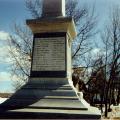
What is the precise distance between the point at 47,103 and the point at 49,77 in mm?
1159

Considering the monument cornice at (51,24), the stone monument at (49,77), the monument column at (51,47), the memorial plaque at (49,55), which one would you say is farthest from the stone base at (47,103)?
the monument cornice at (51,24)

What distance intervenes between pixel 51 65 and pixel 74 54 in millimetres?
10298

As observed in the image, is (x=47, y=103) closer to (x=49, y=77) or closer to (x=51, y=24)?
(x=49, y=77)

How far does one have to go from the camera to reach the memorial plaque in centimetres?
967

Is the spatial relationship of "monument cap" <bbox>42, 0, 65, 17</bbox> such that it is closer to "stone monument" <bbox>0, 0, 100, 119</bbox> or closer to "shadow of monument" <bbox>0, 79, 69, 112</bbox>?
"stone monument" <bbox>0, 0, 100, 119</bbox>

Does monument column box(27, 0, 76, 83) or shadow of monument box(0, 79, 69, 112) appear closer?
shadow of monument box(0, 79, 69, 112)

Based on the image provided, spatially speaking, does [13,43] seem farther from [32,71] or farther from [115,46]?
[32,71]

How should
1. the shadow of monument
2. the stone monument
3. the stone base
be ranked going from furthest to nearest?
the shadow of monument
the stone monument
the stone base

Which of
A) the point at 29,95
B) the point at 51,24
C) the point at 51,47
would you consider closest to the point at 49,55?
the point at 51,47

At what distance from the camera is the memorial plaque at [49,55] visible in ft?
31.7

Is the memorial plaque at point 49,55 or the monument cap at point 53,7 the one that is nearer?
the memorial plaque at point 49,55

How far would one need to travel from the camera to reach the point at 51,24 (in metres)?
9.94

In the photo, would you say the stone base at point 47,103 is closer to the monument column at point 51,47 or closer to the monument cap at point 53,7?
the monument column at point 51,47

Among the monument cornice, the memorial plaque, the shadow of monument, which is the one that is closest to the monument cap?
the monument cornice
